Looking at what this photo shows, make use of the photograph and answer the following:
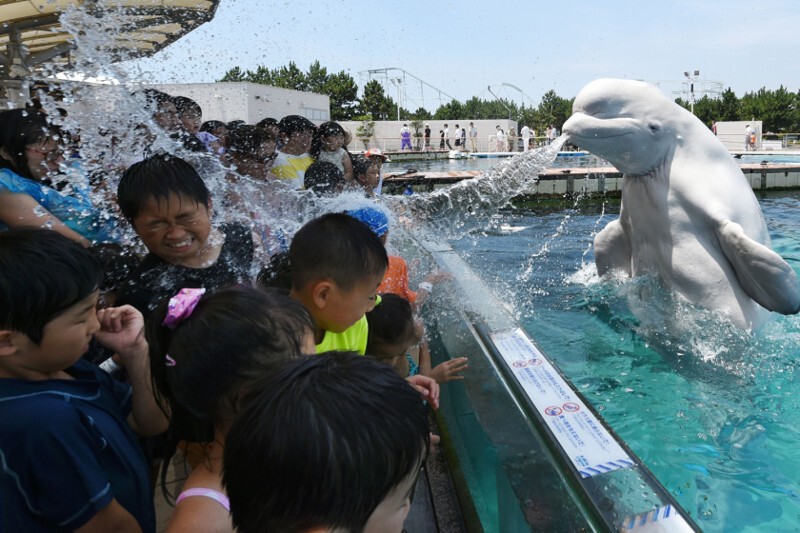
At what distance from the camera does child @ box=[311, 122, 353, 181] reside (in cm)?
546

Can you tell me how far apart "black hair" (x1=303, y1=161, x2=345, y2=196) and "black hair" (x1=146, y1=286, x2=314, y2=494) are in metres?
3.08

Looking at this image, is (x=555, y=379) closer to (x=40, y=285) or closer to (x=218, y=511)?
(x=218, y=511)

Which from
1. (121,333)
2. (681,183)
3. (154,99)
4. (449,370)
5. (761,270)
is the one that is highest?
(154,99)

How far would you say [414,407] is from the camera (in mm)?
978

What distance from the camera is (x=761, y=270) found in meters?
3.50

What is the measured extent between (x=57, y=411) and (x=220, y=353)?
16.1 inches

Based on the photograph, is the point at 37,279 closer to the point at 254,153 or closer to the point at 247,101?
the point at 254,153

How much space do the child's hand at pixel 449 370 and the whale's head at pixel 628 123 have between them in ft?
6.93

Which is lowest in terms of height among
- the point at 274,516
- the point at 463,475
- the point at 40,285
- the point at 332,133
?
the point at 463,475

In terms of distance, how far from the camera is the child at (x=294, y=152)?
4.87 meters

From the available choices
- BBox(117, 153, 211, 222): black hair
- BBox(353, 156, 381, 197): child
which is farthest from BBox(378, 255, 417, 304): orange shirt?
BBox(353, 156, 381, 197): child

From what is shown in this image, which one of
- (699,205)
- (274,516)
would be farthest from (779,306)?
(274,516)

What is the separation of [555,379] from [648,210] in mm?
2406

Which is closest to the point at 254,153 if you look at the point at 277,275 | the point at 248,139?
the point at 248,139
